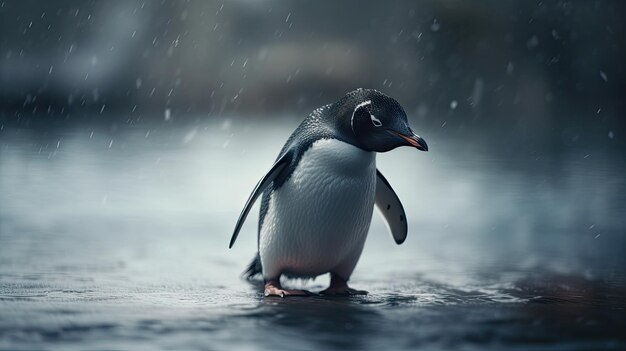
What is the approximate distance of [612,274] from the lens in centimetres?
334

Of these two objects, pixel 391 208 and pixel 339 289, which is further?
pixel 391 208

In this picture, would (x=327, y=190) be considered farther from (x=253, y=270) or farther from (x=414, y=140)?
(x=253, y=270)

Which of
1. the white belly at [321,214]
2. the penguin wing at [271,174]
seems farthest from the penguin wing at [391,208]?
the penguin wing at [271,174]

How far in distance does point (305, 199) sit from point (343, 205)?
0.11 metres

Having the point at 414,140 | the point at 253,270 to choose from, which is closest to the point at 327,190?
the point at 414,140

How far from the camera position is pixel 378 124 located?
253cm

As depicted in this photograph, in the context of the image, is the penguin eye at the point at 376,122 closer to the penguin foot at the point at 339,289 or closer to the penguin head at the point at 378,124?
the penguin head at the point at 378,124

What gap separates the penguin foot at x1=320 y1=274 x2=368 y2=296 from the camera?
2789mm

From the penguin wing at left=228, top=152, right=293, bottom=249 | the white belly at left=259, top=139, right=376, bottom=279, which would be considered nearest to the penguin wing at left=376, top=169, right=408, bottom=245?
the white belly at left=259, top=139, right=376, bottom=279

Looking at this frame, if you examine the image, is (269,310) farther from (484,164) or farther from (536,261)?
(484,164)

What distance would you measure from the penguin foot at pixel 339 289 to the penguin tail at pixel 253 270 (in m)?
0.34

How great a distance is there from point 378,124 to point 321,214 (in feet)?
1.05

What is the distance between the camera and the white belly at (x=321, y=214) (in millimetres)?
2625

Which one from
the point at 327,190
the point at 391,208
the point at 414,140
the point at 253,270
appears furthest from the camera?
the point at 253,270
